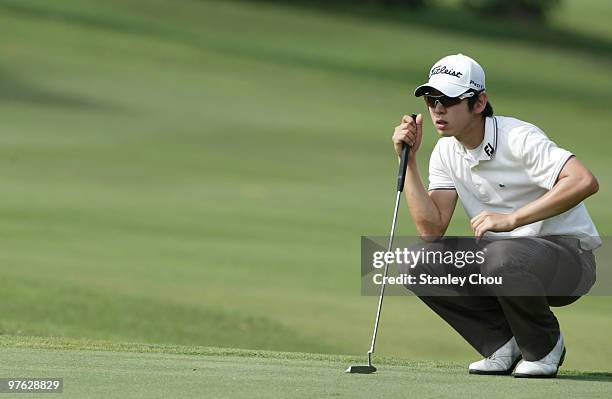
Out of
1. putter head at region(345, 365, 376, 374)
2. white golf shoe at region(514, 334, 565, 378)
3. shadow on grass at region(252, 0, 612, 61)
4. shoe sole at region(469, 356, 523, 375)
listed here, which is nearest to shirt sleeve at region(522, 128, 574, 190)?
white golf shoe at region(514, 334, 565, 378)

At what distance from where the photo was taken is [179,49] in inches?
1412

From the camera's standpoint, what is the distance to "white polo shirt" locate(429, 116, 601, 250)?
5293mm

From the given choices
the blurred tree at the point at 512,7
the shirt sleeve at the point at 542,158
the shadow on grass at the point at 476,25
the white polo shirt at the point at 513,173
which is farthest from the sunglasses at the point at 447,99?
the blurred tree at the point at 512,7

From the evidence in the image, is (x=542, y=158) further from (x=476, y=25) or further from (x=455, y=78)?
(x=476, y=25)

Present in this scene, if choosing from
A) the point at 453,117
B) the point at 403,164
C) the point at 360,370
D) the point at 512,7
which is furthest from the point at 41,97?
the point at 512,7

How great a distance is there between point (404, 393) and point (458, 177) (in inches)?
53.1

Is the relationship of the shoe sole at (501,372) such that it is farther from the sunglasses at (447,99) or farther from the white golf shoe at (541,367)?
the sunglasses at (447,99)

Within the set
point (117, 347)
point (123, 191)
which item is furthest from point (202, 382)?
point (123, 191)

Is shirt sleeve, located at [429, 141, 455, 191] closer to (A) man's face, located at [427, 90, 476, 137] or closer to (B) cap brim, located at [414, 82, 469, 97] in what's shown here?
(A) man's face, located at [427, 90, 476, 137]

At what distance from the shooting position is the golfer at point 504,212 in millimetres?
5230

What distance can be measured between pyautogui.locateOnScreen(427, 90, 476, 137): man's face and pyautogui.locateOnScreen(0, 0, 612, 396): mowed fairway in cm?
99

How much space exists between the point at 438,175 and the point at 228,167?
50.3ft

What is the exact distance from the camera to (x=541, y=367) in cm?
529

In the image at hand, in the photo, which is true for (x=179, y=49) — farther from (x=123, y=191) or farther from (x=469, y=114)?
(x=469, y=114)
